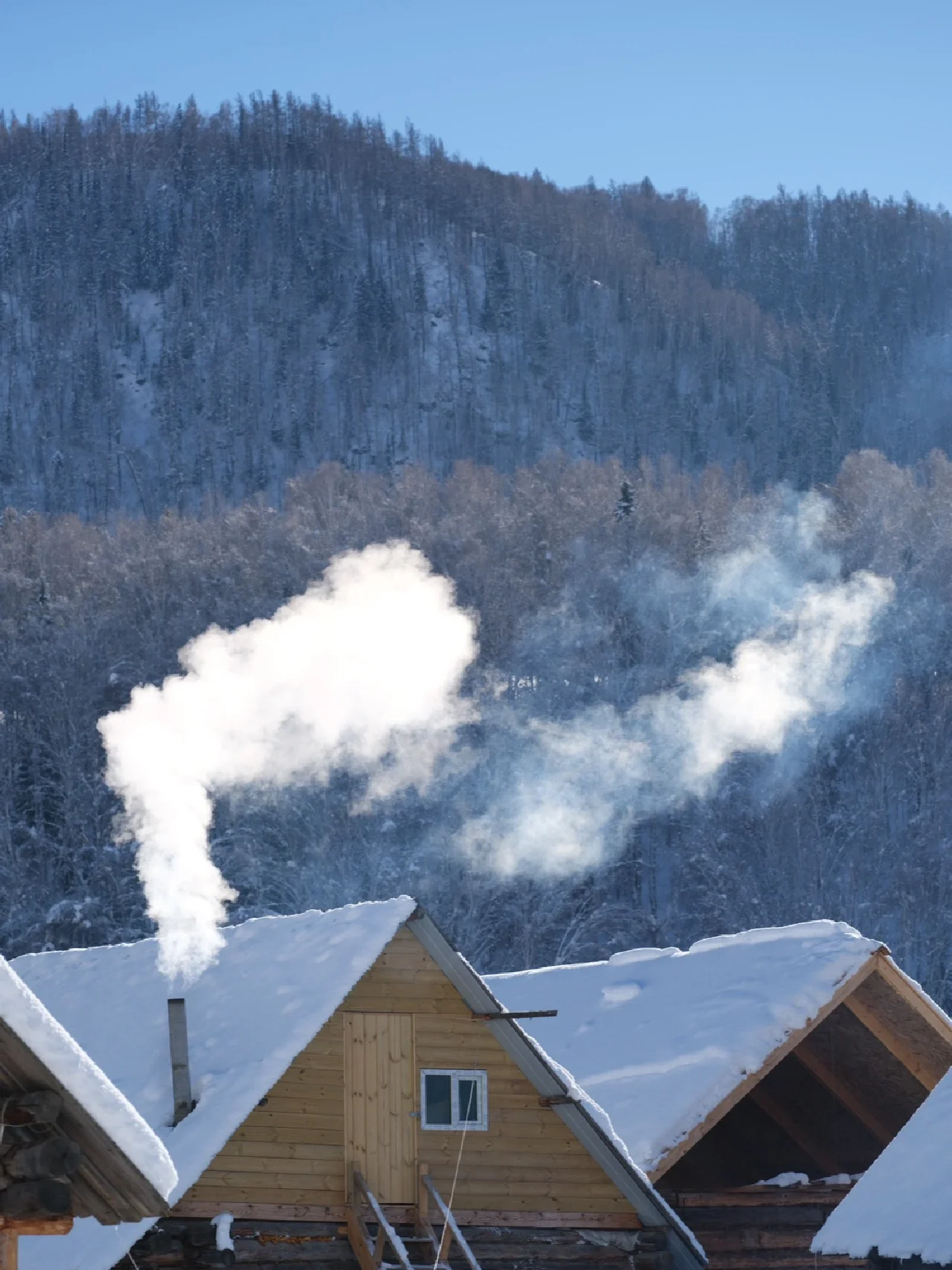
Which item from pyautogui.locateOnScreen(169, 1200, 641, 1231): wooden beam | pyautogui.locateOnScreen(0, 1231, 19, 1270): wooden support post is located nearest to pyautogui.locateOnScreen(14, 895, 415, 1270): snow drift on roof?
pyautogui.locateOnScreen(169, 1200, 641, 1231): wooden beam

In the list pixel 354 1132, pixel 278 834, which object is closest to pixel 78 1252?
pixel 354 1132

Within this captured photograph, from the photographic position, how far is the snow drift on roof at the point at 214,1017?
61.9 ft

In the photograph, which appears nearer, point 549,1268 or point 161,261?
point 549,1268

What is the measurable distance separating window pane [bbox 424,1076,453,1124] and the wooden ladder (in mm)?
545

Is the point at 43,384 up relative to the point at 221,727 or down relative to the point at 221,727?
up

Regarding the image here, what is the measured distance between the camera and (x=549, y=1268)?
20719 millimetres

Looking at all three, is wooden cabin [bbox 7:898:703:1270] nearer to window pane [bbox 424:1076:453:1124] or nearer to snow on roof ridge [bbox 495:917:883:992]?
window pane [bbox 424:1076:453:1124]

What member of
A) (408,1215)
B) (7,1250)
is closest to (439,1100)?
(408,1215)

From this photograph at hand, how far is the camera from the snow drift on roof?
1888 cm

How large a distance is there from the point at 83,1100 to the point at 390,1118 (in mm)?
11198

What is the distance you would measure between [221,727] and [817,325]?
158941 mm

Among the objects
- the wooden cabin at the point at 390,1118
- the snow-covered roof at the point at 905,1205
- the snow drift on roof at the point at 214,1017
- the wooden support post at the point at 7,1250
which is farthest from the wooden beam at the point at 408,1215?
the wooden support post at the point at 7,1250

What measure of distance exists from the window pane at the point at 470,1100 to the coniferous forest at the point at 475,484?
3558cm

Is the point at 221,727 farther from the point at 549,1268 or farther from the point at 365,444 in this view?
the point at 365,444
